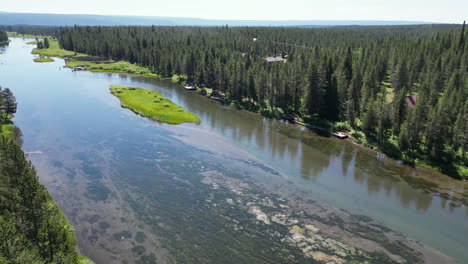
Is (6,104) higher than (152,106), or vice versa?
(6,104)

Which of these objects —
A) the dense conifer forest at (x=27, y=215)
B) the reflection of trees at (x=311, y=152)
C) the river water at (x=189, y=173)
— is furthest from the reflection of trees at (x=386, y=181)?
the dense conifer forest at (x=27, y=215)

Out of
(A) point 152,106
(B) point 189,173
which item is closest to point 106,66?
(A) point 152,106

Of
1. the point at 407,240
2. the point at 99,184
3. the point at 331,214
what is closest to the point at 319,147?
the point at 331,214

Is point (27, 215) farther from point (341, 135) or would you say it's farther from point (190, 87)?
point (190, 87)

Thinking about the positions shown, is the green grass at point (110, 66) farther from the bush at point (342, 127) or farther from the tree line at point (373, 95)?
the bush at point (342, 127)

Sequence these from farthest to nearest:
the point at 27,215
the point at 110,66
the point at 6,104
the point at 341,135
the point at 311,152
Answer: the point at 110,66 → the point at 6,104 → the point at 341,135 → the point at 311,152 → the point at 27,215

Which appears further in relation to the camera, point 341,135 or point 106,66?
point 106,66
